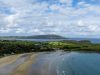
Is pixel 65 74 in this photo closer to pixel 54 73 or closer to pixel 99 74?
pixel 54 73

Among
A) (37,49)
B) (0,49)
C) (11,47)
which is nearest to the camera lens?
(0,49)

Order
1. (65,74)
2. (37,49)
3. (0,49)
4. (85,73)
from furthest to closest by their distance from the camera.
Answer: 1. (37,49)
2. (0,49)
3. (85,73)
4. (65,74)

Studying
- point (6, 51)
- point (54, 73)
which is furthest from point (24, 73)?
point (6, 51)

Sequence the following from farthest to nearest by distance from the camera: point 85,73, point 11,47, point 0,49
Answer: point 11,47, point 0,49, point 85,73

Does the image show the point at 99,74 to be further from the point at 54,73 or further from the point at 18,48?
the point at 18,48

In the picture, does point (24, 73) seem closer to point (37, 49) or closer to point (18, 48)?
point (18, 48)

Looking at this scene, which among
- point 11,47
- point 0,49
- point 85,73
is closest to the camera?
point 85,73

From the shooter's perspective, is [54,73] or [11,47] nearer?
[54,73]

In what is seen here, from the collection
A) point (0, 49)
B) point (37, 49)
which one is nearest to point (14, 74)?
point (0, 49)

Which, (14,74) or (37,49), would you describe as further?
(37,49)
